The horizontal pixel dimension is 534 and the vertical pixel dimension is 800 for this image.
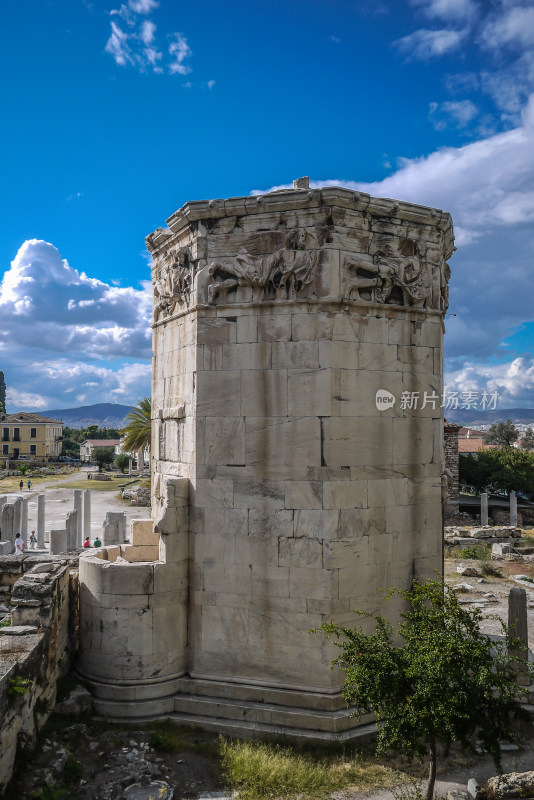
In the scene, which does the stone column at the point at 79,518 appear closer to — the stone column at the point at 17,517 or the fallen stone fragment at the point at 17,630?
the stone column at the point at 17,517

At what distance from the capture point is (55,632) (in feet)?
28.6

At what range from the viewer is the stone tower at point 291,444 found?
28.5 feet

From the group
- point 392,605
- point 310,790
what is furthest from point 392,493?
point 310,790

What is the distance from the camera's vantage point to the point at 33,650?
7.53 meters

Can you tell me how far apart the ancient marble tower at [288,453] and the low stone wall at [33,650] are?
4.10 feet

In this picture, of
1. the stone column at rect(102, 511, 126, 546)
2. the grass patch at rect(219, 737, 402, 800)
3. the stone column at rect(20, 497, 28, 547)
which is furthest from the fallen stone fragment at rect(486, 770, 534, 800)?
the stone column at rect(20, 497, 28, 547)

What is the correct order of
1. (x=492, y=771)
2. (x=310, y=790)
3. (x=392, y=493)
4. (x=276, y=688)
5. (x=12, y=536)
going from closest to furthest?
(x=310, y=790) → (x=492, y=771) → (x=276, y=688) → (x=392, y=493) → (x=12, y=536)

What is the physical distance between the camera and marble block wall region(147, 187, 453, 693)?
28.6ft

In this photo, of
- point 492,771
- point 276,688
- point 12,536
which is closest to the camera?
point 492,771

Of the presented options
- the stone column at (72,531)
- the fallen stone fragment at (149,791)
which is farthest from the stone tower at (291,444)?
the stone column at (72,531)

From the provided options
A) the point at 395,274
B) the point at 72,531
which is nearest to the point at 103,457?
the point at 72,531

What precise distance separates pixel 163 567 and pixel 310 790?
12.0 feet

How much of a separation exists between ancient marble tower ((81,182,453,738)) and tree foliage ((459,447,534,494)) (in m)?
35.4

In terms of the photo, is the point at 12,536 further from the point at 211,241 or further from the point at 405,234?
the point at 405,234
